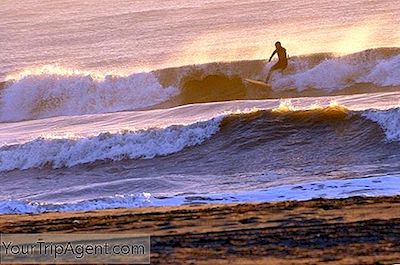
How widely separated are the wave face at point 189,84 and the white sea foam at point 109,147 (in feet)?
27.7

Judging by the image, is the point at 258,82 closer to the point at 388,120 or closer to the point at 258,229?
the point at 388,120

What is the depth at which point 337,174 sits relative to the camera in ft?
39.6

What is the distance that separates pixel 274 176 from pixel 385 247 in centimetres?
602

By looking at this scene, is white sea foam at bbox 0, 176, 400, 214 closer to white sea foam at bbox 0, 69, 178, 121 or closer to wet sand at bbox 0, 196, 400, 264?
wet sand at bbox 0, 196, 400, 264

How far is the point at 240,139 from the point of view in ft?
53.2

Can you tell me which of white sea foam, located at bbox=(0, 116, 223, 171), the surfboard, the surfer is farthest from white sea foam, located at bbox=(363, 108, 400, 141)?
the surfer

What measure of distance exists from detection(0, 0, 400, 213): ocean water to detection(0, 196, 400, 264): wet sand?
1.66 m

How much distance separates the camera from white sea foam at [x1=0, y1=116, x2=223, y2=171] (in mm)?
16172

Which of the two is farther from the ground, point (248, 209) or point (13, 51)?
point (13, 51)

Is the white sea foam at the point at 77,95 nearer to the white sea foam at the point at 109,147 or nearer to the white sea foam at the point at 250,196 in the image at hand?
the white sea foam at the point at 109,147

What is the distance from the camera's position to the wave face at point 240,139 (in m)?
15.1

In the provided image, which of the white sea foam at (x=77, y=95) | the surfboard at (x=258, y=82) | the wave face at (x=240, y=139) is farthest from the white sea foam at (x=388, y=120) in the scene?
the white sea foam at (x=77, y=95)

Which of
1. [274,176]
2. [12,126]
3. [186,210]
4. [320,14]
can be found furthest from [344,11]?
[186,210]

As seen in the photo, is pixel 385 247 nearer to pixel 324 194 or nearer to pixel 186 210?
pixel 186 210
